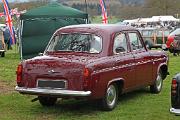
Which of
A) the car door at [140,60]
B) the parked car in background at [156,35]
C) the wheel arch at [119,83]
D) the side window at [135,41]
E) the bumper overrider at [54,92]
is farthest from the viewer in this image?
the parked car in background at [156,35]

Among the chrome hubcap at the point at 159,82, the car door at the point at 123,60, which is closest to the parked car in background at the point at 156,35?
the chrome hubcap at the point at 159,82

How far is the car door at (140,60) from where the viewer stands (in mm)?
10281

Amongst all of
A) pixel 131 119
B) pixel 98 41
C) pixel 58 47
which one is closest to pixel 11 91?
pixel 58 47

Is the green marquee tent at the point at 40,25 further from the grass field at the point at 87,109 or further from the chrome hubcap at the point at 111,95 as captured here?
the chrome hubcap at the point at 111,95

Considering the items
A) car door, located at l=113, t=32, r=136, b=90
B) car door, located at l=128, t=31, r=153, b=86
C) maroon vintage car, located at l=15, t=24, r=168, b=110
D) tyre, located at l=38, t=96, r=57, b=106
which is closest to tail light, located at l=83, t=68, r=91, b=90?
maroon vintage car, located at l=15, t=24, r=168, b=110

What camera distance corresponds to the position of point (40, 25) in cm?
2027

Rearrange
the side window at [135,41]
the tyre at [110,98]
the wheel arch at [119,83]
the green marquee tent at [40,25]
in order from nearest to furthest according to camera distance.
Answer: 1. the tyre at [110,98]
2. the wheel arch at [119,83]
3. the side window at [135,41]
4. the green marquee tent at [40,25]

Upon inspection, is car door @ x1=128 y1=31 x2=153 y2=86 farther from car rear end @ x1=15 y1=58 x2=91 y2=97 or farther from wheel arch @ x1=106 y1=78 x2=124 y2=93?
car rear end @ x1=15 y1=58 x2=91 y2=97

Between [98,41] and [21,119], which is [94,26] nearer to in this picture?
[98,41]

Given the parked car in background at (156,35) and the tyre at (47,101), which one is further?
the parked car in background at (156,35)

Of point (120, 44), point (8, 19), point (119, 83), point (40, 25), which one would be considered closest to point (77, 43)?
point (120, 44)

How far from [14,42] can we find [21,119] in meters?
24.2

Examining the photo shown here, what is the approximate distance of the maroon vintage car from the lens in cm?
856

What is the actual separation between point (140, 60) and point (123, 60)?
0.79 metres
